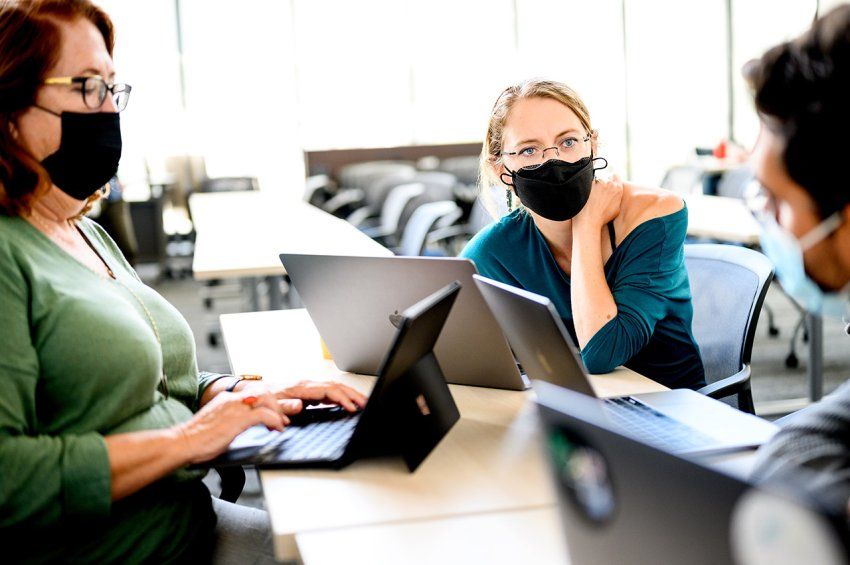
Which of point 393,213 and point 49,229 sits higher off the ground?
point 49,229

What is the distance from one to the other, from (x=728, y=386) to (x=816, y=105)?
1228mm

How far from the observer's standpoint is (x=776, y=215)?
95 centimetres

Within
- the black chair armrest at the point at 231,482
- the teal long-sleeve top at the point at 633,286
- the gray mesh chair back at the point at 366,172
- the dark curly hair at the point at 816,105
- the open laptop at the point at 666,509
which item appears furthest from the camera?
the gray mesh chair back at the point at 366,172

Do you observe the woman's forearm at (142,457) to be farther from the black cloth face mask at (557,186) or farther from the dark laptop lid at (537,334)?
the black cloth face mask at (557,186)

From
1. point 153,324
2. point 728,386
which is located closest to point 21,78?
point 153,324

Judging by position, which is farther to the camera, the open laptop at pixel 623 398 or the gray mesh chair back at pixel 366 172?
the gray mesh chair back at pixel 366 172

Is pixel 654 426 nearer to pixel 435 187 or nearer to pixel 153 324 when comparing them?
pixel 153 324

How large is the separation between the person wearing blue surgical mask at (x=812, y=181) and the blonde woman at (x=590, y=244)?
0.83m

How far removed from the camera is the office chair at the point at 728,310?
2043 mm

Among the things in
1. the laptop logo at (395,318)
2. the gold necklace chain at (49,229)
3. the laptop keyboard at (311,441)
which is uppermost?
the gold necklace chain at (49,229)

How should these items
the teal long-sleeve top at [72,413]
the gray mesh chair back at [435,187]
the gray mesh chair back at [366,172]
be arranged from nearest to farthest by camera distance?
1. the teal long-sleeve top at [72,413]
2. the gray mesh chair back at [435,187]
3. the gray mesh chair back at [366,172]

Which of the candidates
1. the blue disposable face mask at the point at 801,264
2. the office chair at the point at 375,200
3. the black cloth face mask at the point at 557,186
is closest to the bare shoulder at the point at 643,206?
the black cloth face mask at the point at 557,186

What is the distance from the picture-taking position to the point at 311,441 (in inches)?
56.9

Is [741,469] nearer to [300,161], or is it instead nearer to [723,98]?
[300,161]
